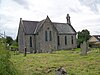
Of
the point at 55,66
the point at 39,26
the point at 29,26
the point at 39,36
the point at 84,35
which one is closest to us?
the point at 55,66

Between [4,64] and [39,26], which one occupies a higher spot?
[39,26]

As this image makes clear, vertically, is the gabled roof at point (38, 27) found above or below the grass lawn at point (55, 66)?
above

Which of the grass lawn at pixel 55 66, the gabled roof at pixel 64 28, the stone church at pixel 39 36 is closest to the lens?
the grass lawn at pixel 55 66

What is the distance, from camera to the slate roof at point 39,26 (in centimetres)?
5522

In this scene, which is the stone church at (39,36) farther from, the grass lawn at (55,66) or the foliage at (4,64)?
the foliage at (4,64)

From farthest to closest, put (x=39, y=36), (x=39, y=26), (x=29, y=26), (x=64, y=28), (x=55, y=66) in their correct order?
(x=64, y=28) < (x=39, y=26) < (x=29, y=26) < (x=39, y=36) < (x=55, y=66)

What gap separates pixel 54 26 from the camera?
57156 mm

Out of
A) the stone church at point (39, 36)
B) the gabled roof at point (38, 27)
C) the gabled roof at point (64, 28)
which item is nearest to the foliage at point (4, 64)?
the stone church at point (39, 36)

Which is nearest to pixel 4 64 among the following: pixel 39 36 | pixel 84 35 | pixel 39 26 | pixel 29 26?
pixel 39 36

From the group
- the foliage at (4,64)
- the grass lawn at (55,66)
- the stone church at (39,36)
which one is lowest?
the grass lawn at (55,66)

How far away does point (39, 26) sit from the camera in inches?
2203

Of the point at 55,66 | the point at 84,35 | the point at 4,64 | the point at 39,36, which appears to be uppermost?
the point at 84,35

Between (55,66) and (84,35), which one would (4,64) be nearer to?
(55,66)

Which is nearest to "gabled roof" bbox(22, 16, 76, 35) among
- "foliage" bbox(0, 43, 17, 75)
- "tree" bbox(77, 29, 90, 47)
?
"tree" bbox(77, 29, 90, 47)
